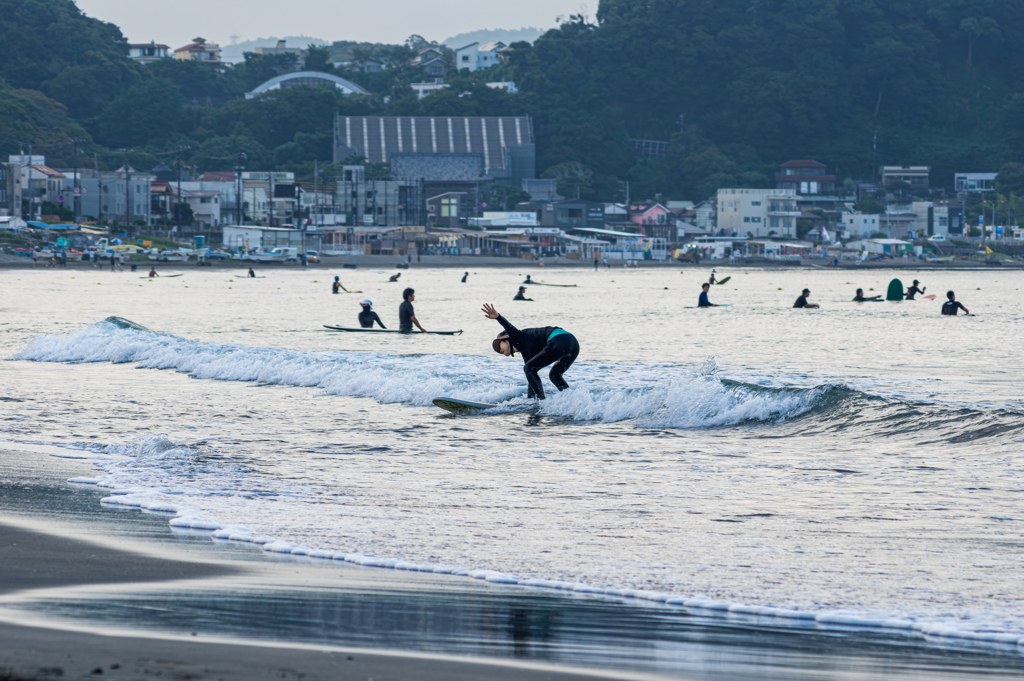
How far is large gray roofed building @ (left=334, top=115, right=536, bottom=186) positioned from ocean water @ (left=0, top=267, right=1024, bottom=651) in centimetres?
16065

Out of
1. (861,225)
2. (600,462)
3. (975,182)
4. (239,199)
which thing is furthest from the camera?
(975,182)

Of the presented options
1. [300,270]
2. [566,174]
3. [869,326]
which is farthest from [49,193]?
[869,326]

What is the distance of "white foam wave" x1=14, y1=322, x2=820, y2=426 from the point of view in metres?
16.1

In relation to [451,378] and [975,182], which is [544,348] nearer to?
[451,378]

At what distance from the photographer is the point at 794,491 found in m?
10.3

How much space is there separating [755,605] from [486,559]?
2043 millimetres

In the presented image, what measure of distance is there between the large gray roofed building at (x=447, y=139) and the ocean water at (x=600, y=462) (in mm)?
160655

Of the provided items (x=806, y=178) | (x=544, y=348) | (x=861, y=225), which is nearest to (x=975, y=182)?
(x=806, y=178)

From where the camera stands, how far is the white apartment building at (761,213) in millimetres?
171750

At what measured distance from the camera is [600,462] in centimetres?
1220

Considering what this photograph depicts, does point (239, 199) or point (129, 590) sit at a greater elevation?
point (239, 199)

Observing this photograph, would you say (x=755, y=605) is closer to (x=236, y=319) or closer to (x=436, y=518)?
(x=436, y=518)

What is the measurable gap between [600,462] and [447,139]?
18669 cm

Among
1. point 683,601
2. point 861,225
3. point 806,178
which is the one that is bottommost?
point 683,601
